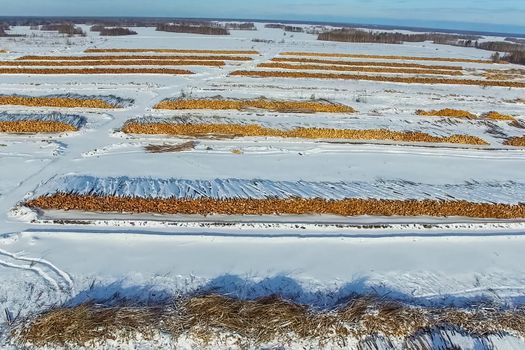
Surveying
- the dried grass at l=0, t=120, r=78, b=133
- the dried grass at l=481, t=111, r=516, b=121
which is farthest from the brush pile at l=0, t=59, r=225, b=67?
the dried grass at l=481, t=111, r=516, b=121

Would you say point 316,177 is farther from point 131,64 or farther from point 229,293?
point 131,64

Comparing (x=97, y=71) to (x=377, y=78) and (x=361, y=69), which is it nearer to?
(x=377, y=78)

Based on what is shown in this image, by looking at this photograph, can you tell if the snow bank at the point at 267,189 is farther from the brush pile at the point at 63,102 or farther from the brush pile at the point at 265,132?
the brush pile at the point at 63,102

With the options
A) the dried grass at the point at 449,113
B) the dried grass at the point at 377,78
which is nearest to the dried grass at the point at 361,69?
the dried grass at the point at 377,78

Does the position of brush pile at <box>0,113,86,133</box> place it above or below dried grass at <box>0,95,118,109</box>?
below

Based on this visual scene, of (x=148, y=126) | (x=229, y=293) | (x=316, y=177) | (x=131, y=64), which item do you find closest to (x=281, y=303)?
(x=229, y=293)

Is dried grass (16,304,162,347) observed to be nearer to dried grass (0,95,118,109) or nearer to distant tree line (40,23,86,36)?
dried grass (0,95,118,109)

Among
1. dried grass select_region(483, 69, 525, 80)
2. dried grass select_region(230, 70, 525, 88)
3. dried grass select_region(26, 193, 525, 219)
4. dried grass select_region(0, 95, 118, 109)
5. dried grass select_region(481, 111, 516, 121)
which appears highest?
dried grass select_region(483, 69, 525, 80)
